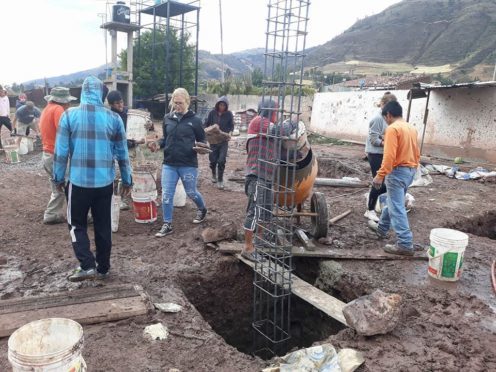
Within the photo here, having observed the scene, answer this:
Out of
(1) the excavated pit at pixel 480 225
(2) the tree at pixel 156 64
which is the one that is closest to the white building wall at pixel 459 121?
(1) the excavated pit at pixel 480 225

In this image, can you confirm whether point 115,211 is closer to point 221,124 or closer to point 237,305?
point 237,305

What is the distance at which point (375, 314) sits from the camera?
10.3 feet

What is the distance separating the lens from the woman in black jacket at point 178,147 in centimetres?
523

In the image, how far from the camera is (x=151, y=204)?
5.79 metres

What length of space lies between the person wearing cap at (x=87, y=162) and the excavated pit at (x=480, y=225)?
510 cm

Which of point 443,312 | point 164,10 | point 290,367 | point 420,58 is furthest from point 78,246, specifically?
point 420,58

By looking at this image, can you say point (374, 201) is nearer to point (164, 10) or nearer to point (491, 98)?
point (491, 98)

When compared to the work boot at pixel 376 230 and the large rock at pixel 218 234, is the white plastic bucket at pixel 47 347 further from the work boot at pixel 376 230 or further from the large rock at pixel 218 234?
the work boot at pixel 376 230

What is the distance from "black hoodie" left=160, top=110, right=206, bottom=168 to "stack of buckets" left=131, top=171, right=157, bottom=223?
507 millimetres

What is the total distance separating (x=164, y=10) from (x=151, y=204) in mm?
17440

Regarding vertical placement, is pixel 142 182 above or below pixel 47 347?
above

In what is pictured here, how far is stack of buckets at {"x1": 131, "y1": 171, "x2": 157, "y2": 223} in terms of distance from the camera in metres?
5.60

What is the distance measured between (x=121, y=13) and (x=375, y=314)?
19161mm

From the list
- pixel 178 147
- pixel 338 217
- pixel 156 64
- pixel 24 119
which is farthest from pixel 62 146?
pixel 156 64
